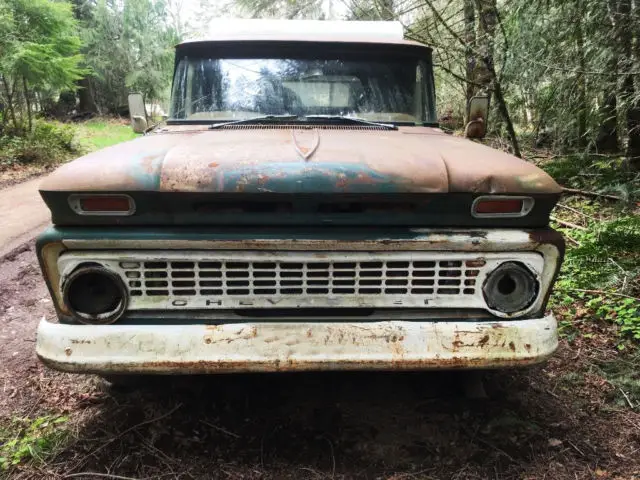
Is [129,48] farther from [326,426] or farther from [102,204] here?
[326,426]

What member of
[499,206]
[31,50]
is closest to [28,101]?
[31,50]

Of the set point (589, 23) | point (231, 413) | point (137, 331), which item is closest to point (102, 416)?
point (231, 413)

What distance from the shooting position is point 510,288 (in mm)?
2275

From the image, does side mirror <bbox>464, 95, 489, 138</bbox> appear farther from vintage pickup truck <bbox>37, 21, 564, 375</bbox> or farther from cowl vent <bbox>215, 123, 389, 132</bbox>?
vintage pickup truck <bbox>37, 21, 564, 375</bbox>

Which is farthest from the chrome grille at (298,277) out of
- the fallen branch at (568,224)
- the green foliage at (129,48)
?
the green foliage at (129,48)

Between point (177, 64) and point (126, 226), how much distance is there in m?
1.73

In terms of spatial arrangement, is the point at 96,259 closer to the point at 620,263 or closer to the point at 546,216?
the point at 546,216

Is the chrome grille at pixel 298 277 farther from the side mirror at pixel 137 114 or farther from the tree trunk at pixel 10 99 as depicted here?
the tree trunk at pixel 10 99

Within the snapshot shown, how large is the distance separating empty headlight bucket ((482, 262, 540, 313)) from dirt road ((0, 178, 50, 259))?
506 cm

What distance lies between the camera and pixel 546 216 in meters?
2.16

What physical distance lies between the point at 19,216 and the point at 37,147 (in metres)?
5.57

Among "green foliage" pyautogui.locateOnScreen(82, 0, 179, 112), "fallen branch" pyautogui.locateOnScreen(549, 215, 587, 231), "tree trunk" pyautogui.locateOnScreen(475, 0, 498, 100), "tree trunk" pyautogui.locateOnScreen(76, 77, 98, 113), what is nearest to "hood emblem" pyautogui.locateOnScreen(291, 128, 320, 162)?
"fallen branch" pyautogui.locateOnScreen(549, 215, 587, 231)

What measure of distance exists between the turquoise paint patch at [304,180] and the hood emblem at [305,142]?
4.6 inches

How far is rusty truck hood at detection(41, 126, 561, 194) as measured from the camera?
6.55 feet
